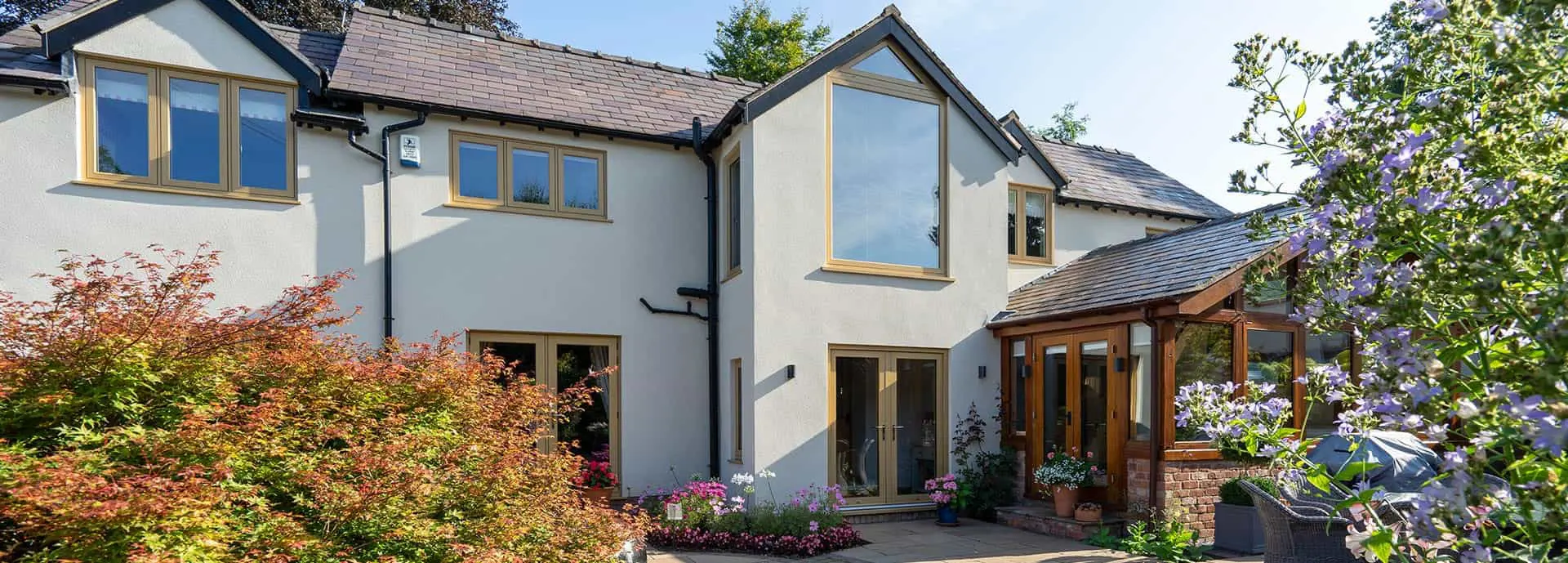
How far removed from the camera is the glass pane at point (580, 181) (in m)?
11.2

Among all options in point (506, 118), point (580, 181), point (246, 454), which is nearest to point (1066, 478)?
point (580, 181)

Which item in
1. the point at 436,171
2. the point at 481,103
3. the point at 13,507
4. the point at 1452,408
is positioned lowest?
the point at 13,507

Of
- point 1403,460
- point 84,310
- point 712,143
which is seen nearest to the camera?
point 84,310

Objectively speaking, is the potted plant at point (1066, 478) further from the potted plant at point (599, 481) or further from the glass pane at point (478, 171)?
the glass pane at point (478, 171)

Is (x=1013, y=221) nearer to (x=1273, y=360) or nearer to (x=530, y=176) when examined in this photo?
(x=1273, y=360)

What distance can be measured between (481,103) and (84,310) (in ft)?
20.4

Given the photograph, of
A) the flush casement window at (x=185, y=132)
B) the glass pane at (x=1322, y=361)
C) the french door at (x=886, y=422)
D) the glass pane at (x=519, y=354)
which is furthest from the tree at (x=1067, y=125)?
the flush casement window at (x=185, y=132)

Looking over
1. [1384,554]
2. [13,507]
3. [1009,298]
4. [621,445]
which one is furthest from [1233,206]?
[13,507]

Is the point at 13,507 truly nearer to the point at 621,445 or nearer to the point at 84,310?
the point at 84,310

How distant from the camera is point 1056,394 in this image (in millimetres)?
11172

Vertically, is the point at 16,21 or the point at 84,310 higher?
the point at 16,21

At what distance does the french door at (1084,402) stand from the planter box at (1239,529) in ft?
4.38

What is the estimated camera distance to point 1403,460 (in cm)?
764

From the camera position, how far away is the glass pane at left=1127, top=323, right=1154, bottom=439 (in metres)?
9.92
